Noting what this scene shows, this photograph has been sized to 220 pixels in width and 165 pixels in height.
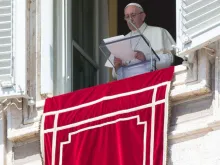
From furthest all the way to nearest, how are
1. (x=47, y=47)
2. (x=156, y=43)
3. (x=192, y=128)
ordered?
(x=156, y=43), (x=47, y=47), (x=192, y=128)

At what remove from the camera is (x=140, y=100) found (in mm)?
13922

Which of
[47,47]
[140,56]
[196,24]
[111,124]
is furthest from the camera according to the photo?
[47,47]

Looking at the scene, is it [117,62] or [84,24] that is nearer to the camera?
[117,62]

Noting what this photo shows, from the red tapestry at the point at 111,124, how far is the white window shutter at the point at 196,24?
0.31 meters

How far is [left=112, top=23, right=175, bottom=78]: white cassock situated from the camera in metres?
14.5

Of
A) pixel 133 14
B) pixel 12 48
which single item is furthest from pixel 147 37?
pixel 12 48

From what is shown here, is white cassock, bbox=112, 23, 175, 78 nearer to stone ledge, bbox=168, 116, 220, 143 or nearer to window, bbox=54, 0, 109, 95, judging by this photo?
window, bbox=54, 0, 109, 95

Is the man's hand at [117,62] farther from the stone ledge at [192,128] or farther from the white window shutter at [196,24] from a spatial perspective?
the stone ledge at [192,128]

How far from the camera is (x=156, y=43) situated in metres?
14.8

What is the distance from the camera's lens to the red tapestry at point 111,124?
1372 cm

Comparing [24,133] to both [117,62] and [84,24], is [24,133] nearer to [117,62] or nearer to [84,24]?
[117,62]

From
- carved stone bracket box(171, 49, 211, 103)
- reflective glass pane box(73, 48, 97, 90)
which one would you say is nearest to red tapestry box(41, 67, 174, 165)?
carved stone bracket box(171, 49, 211, 103)

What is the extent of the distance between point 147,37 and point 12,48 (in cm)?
115

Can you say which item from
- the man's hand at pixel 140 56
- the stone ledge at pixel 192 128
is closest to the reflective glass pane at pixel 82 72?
the man's hand at pixel 140 56
